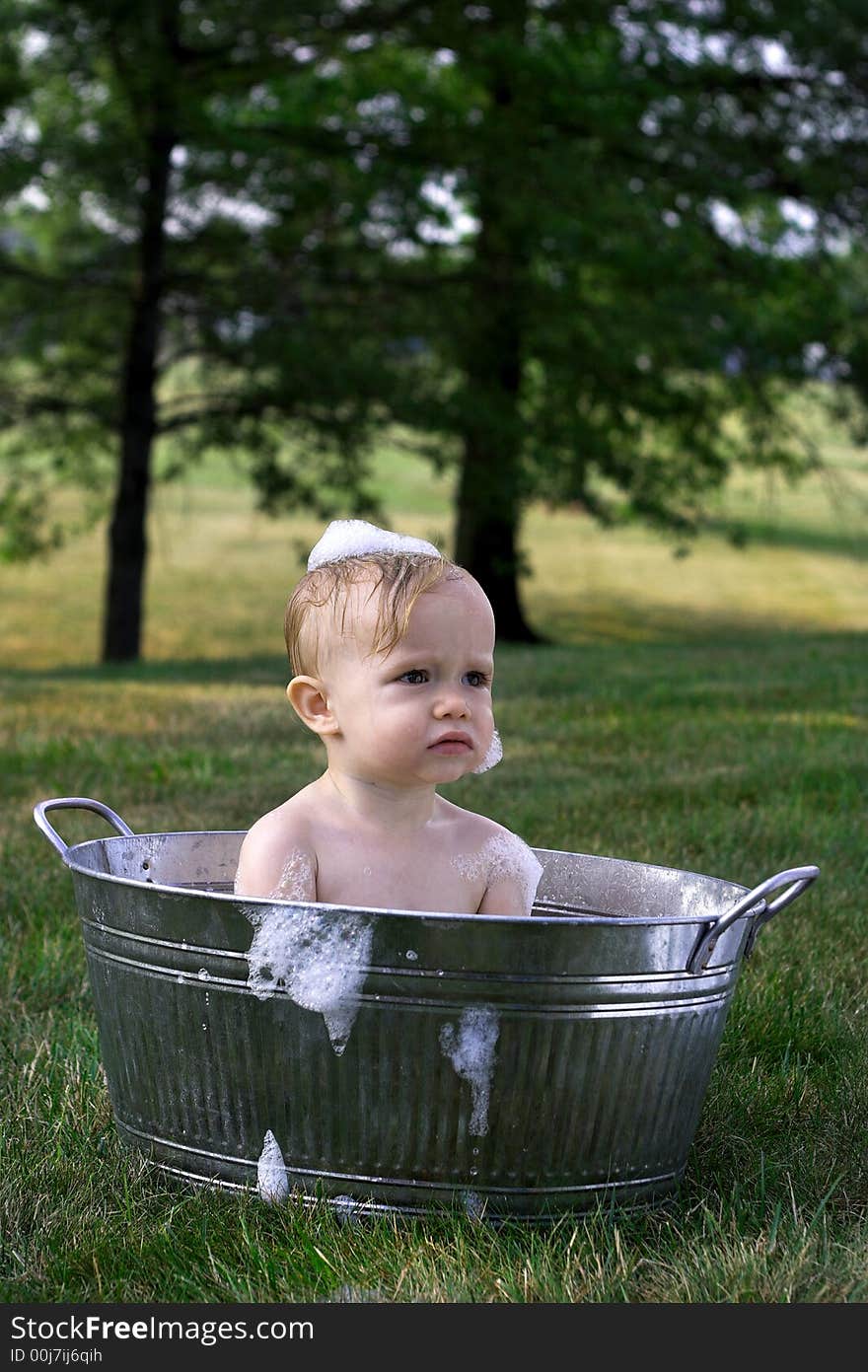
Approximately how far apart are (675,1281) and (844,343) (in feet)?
41.2

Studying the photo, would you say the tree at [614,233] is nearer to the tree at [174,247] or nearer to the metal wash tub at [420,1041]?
the tree at [174,247]

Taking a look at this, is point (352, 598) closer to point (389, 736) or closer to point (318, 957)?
point (389, 736)

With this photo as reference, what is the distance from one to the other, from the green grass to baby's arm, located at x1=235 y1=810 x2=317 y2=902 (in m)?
0.41

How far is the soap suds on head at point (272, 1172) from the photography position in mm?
1885

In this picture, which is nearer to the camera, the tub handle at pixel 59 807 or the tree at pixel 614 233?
the tub handle at pixel 59 807

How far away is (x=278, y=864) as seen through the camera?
6.75ft

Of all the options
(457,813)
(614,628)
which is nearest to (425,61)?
(614,628)

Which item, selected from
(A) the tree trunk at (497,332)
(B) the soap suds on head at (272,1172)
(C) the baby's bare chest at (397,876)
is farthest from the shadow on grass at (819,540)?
A: (B) the soap suds on head at (272,1172)

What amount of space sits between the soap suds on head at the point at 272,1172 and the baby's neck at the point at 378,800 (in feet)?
1.59

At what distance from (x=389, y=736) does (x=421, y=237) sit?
994cm

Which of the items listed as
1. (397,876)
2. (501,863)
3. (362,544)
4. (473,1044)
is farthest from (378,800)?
(473,1044)

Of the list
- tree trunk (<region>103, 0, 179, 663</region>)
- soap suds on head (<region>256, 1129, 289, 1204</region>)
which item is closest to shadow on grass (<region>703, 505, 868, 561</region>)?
tree trunk (<region>103, 0, 179, 663</region>)

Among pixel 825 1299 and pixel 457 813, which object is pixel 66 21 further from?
pixel 825 1299

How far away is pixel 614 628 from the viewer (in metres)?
19.0
